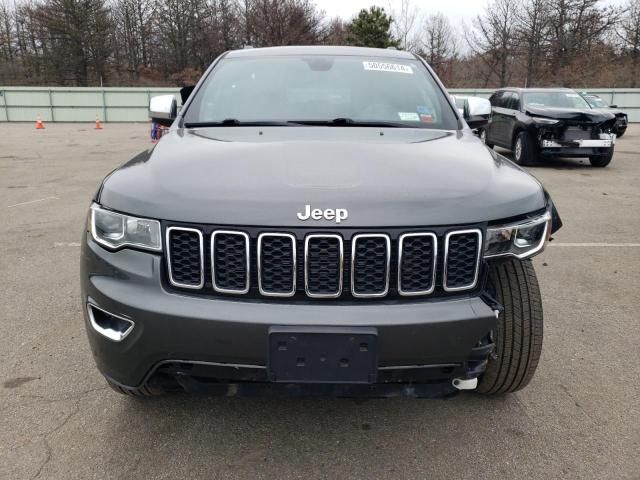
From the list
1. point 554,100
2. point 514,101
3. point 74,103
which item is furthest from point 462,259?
point 74,103

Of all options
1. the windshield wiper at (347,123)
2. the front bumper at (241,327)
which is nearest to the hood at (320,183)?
the front bumper at (241,327)

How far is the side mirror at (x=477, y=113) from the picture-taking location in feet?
11.3

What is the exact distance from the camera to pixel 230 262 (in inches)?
73.5

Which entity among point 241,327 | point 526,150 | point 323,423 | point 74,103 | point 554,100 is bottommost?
point 323,423

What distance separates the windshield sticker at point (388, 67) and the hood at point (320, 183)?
105 cm

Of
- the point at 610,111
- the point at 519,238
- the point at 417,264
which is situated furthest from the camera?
the point at 610,111

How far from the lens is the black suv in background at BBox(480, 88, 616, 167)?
415 inches

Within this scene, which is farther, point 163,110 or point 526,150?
point 526,150

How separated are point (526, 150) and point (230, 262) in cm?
1045

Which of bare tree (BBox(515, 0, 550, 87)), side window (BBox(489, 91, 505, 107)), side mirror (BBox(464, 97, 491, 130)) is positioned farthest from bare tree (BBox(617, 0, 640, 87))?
side mirror (BBox(464, 97, 491, 130))

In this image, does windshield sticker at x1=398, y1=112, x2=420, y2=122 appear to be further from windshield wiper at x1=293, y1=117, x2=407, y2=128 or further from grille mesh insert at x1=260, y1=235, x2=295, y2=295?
grille mesh insert at x1=260, y1=235, x2=295, y2=295

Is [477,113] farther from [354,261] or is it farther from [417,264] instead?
[354,261]

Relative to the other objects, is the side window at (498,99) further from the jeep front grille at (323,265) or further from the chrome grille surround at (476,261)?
the jeep front grille at (323,265)

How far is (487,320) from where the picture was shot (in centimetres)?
186
